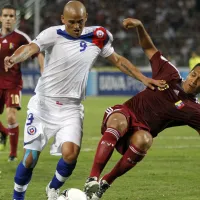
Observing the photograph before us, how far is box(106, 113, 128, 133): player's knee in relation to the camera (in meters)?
7.20

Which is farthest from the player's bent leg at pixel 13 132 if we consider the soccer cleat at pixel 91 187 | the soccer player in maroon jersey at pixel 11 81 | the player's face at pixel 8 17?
the soccer cleat at pixel 91 187

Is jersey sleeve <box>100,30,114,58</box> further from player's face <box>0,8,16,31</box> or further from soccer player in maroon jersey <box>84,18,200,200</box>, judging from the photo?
player's face <box>0,8,16,31</box>

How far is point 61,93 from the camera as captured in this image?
7.15 m

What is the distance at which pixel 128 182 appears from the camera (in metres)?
8.93

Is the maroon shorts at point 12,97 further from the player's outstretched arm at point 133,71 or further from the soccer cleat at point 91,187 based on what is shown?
the soccer cleat at point 91,187

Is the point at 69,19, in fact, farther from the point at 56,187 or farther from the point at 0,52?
the point at 0,52

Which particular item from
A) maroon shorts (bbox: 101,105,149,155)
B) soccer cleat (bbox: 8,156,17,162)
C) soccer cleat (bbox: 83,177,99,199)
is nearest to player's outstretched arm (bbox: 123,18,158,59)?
maroon shorts (bbox: 101,105,149,155)

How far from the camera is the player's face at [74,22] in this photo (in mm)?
6910

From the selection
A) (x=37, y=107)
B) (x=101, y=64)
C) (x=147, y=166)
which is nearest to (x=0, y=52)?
(x=147, y=166)

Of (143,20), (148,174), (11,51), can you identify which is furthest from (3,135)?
(143,20)

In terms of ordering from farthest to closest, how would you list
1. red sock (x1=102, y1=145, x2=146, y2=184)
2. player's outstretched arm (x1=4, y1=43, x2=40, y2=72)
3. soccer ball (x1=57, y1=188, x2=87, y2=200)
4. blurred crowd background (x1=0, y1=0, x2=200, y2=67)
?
blurred crowd background (x1=0, y1=0, x2=200, y2=67) < red sock (x1=102, y1=145, x2=146, y2=184) < player's outstretched arm (x1=4, y1=43, x2=40, y2=72) < soccer ball (x1=57, y1=188, x2=87, y2=200)

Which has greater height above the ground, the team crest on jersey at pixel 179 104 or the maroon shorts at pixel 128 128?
the team crest on jersey at pixel 179 104

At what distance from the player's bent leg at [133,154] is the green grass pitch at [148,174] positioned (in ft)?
1.73

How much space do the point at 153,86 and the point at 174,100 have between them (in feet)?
1.20
